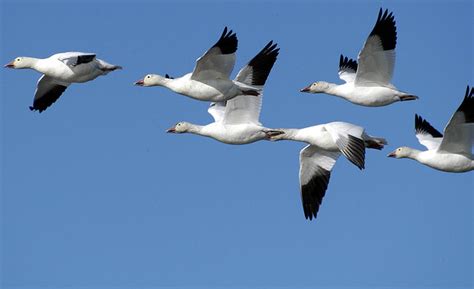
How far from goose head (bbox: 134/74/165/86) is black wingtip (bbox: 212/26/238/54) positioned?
52.9 inches

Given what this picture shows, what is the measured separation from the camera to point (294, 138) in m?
18.0

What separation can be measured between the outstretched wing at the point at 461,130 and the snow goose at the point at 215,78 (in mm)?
2695

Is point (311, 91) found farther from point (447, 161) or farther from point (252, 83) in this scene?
point (447, 161)

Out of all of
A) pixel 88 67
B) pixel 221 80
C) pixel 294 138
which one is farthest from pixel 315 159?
pixel 88 67

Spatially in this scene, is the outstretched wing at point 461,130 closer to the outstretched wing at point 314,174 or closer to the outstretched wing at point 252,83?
the outstretched wing at point 314,174

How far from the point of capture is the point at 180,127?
19000 mm

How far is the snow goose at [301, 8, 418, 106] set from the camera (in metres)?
18.0

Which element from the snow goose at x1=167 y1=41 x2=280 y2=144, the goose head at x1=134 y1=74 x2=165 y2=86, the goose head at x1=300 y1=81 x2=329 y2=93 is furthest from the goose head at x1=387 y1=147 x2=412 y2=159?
the goose head at x1=134 y1=74 x2=165 y2=86

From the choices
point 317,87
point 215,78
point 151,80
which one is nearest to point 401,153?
point 317,87

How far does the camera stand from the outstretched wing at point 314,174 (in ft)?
59.9

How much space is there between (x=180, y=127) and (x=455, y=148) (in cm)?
391

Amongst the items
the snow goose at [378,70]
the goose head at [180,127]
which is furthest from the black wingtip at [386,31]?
the goose head at [180,127]

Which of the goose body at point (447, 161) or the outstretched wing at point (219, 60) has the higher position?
the outstretched wing at point (219, 60)

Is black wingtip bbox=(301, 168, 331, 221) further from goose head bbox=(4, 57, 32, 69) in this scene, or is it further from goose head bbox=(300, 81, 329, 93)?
goose head bbox=(4, 57, 32, 69)
